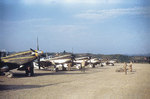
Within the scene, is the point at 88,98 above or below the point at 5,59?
below

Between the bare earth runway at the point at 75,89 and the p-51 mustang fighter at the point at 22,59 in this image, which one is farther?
the p-51 mustang fighter at the point at 22,59

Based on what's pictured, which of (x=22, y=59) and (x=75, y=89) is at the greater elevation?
(x=22, y=59)

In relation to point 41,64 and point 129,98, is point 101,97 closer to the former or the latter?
point 129,98

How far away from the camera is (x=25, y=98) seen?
8.52m

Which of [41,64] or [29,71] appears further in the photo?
[41,64]

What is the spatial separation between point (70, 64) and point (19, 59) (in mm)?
11295

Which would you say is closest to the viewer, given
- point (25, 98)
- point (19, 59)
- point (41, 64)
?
point (25, 98)

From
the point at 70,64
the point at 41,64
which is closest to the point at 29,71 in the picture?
the point at 41,64

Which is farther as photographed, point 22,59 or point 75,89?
point 22,59

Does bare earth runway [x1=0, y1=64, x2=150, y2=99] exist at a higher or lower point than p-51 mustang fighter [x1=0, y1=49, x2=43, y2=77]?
lower

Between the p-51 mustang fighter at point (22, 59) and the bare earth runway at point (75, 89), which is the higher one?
the p-51 mustang fighter at point (22, 59)

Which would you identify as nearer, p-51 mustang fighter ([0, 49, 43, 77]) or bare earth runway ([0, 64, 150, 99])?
bare earth runway ([0, 64, 150, 99])

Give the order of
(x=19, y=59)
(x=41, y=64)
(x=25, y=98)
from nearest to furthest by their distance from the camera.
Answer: (x=25, y=98), (x=19, y=59), (x=41, y=64)

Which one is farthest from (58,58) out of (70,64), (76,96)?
(76,96)
